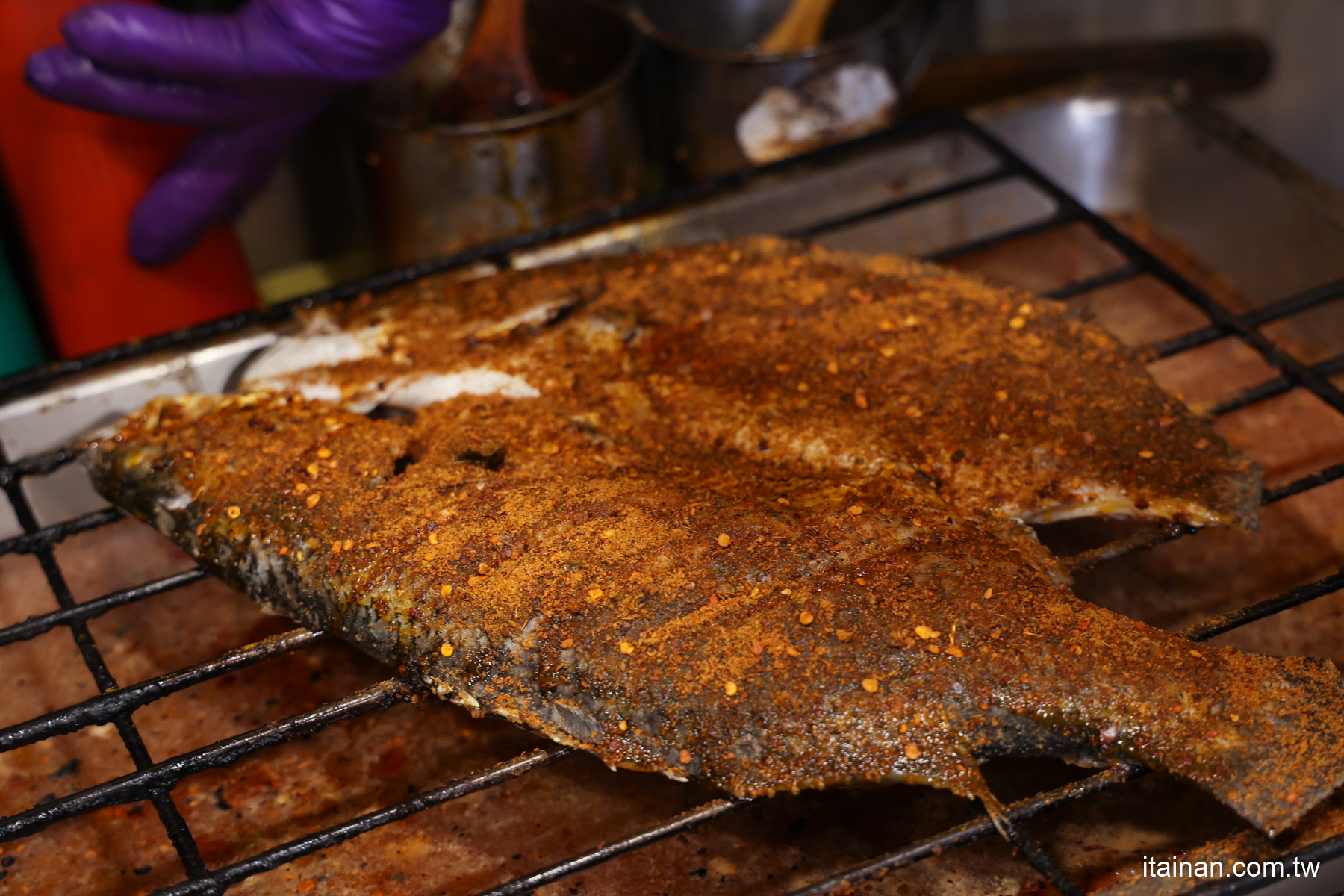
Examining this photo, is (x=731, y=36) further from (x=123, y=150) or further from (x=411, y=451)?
(x=411, y=451)

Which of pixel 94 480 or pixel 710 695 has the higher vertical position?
pixel 94 480

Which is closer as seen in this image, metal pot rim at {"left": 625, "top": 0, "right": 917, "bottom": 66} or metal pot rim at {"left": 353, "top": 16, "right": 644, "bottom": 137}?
metal pot rim at {"left": 353, "top": 16, "right": 644, "bottom": 137}

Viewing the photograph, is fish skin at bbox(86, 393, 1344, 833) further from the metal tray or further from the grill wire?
the metal tray

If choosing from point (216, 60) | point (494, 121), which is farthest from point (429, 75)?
point (216, 60)

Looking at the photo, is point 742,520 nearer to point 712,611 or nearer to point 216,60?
point 712,611

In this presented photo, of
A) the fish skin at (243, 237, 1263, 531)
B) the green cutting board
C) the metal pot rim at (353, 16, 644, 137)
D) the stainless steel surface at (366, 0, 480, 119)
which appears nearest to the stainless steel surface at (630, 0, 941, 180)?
the metal pot rim at (353, 16, 644, 137)

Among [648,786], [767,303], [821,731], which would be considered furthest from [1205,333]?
[648,786]

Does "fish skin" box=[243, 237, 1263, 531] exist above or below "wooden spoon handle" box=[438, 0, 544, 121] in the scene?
below
